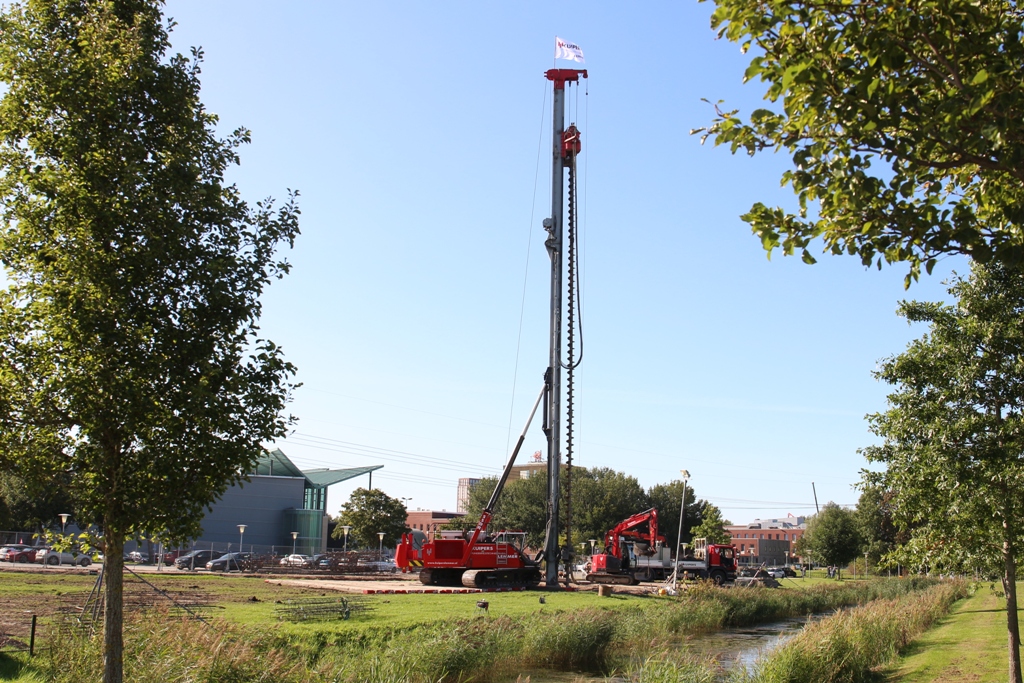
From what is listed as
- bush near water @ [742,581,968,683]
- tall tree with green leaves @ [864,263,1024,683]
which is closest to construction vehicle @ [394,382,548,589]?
bush near water @ [742,581,968,683]

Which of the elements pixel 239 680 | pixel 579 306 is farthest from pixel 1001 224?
pixel 579 306

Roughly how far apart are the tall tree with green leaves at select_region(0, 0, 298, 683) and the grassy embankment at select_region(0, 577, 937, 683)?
3767 millimetres

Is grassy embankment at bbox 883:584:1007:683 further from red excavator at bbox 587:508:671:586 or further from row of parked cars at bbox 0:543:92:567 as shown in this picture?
row of parked cars at bbox 0:543:92:567

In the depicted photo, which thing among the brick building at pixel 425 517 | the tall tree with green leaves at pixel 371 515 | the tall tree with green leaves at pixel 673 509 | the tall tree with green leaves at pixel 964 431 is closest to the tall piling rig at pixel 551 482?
the tall tree with green leaves at pixel 964 431

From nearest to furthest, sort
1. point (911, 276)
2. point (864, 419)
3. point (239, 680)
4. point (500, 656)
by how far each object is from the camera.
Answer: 1. point (911, 276)
2. point (239, 680)
3. point (864, 419)
4. point (500, 656)

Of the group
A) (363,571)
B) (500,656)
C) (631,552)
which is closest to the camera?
(500,656)

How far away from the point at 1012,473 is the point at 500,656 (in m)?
11.9

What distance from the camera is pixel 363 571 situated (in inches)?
2084

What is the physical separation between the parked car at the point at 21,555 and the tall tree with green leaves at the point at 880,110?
5591 cm

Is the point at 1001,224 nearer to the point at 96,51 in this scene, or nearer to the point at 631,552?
the point at 96,51

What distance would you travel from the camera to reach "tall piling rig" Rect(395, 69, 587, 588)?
123ft

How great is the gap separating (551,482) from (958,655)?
68.2 ft

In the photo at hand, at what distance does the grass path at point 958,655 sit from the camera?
58.4 feet

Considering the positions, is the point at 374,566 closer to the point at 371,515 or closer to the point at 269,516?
the point at 371,515
